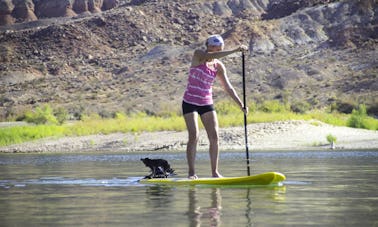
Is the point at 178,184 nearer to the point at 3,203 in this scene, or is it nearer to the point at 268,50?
the point at 3,203

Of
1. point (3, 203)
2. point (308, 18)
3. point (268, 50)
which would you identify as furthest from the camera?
point (308, 18)

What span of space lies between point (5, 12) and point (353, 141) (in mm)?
104121

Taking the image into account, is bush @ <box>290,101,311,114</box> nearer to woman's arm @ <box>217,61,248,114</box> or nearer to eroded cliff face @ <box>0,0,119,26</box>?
woman's arm @ <box>217,61,248,114</box>

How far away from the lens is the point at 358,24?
8431 cm

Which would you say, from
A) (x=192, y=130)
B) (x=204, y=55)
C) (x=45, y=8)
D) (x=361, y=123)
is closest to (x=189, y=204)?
(x=192, y=130)

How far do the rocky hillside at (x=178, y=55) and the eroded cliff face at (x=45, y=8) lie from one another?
23283 millimetres

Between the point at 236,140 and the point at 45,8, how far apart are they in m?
99.0

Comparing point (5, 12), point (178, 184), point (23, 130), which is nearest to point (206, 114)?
point (178, 184)

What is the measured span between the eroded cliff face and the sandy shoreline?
86.7 meters

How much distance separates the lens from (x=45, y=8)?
455 feet

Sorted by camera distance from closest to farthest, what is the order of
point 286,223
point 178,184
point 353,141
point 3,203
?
point 286,223 < point 3,203 < point 178,184 < point 353,141

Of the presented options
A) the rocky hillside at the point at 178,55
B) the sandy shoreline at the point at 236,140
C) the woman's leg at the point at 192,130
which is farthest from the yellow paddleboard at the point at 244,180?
the rocky hillside at the point at 178,55

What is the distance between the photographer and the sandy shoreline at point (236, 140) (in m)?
42.7

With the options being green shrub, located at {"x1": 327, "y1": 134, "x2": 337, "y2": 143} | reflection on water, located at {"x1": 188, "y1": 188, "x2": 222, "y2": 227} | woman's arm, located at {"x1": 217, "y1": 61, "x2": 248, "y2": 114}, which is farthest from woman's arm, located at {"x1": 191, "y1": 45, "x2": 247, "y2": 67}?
green shrub, located at {"x1": 327, "y1": 134, "x2": 337, "y2": 143}
